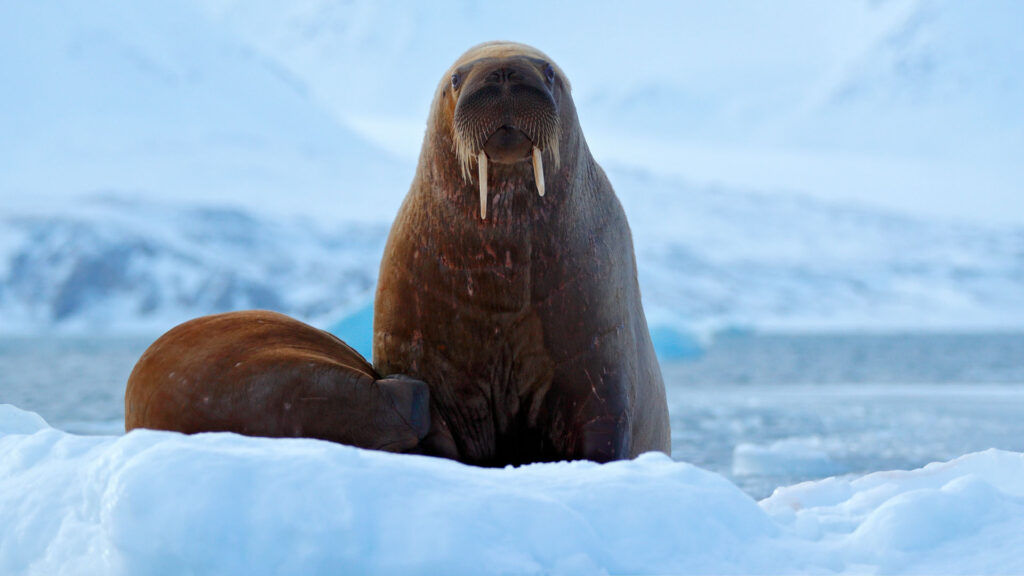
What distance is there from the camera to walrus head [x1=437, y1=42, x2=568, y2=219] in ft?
10.2

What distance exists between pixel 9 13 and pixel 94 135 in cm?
2683

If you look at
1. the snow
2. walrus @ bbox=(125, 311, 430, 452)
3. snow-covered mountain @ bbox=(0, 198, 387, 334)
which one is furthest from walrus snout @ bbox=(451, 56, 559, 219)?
snow-covered mountain @ bbox=(0, 198, 387, 334)

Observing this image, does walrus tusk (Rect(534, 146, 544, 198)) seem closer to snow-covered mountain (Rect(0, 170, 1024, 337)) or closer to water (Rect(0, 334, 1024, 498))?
water (Rect(0, 334, 1024, 498))

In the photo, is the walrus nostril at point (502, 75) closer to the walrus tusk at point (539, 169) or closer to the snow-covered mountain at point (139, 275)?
the walrus tusk at point (539, 169)

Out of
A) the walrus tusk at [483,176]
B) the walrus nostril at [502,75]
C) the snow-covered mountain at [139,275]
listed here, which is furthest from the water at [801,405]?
the snow-covered mountain at [139,275]

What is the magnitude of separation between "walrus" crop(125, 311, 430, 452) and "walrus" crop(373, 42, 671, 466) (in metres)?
0.16

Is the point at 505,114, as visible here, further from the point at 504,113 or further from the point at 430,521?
the point at 430,521

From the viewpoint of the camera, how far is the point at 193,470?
91.4 inches

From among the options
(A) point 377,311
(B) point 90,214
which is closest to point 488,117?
(A) point 377,311

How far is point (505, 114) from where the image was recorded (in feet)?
10.2

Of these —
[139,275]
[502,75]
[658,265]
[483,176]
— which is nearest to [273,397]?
[483,176]

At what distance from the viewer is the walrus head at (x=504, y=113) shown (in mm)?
3102

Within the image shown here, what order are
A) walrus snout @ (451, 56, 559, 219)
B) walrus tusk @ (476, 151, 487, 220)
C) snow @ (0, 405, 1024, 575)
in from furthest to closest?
walrus tusk @ (476, 151, 487, 220) → walrus snout @ (451, 56, 559, 219) → snow @ (0, 405, 1024, 575)

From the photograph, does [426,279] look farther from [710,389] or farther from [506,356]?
[710,389]
